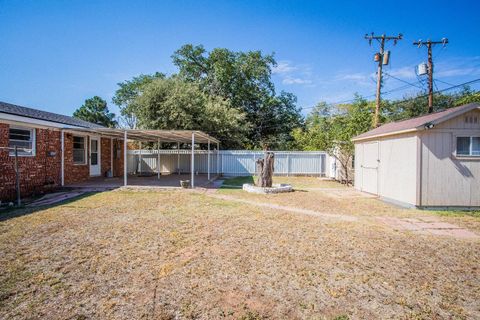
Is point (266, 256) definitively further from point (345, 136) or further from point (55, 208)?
point (345, 136)

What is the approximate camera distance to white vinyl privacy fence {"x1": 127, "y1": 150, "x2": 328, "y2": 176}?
17422 millimetres

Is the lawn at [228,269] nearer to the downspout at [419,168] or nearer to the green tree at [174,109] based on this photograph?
the downspout at [419,168]

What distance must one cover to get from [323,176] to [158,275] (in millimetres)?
15691

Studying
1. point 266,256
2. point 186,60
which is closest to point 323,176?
point 266,256

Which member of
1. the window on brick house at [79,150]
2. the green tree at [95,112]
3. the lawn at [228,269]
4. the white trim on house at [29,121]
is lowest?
the lawn at [228,269]

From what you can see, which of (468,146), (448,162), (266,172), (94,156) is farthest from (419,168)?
(94,156)

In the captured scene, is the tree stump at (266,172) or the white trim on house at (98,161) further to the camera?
the white trim on house at (98,161)

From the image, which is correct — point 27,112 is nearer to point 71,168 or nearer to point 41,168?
point 41,168

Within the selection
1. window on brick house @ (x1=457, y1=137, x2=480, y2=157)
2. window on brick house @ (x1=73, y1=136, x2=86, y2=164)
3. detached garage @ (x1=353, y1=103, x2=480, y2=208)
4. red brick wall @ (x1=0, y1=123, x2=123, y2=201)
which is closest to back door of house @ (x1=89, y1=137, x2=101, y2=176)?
window on brick house @ (x1=73, y1=136, x2=86, y2=164)

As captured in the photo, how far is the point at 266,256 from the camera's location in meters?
3.96

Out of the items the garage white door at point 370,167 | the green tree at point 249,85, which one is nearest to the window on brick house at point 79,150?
the garage white door at point 370,167

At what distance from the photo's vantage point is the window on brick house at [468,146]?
745 centimetres

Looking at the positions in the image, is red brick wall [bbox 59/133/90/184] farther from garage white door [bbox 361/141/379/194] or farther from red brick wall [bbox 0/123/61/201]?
garage white door [bbox 361/141/379/194]

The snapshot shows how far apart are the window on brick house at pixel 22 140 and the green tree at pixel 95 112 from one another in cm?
2679
